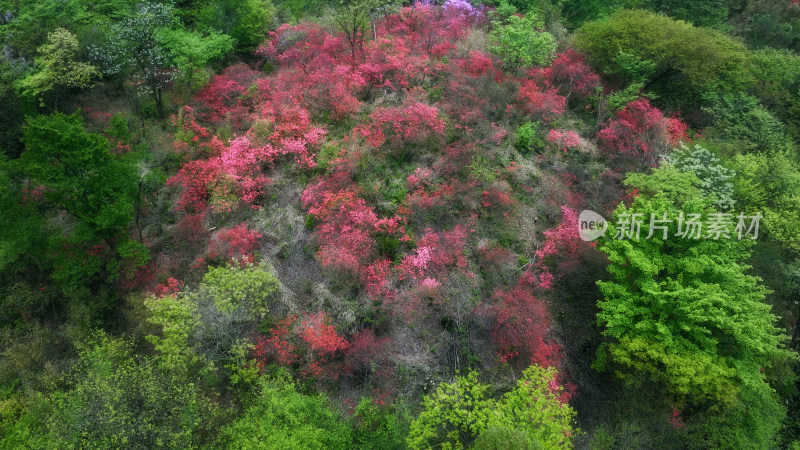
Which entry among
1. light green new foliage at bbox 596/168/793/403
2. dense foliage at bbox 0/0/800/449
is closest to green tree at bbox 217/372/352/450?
dense foliage at bbox 0/0/800/449

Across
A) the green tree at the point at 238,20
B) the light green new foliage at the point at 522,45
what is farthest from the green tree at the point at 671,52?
the green tree at the point at 238,20

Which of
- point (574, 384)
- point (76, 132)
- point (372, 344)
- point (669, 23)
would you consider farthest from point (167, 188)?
point (669, 23)

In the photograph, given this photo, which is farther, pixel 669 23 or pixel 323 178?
pixel 669 23

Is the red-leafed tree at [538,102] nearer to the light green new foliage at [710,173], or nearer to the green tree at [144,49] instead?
the light green new foliage at [710,173]

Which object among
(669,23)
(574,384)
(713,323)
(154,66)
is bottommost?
(574,384)

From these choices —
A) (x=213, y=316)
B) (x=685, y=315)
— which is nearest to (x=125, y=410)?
(x=213, y=316)

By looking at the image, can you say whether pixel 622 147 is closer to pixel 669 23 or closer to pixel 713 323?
pixel 669 23

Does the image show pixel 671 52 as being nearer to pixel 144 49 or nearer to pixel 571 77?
pixel 571 77
